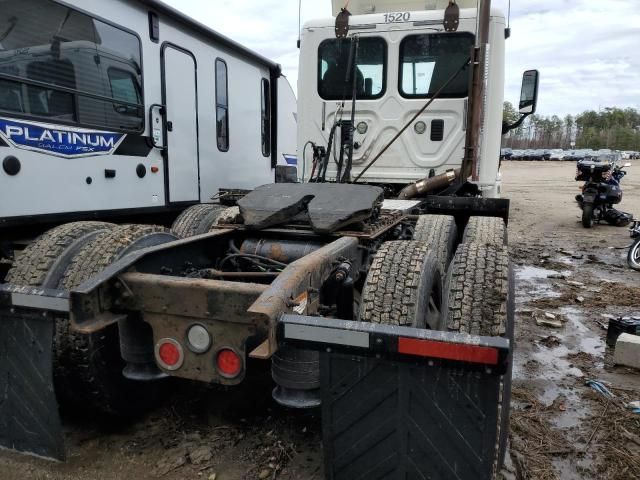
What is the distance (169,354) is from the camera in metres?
2.25

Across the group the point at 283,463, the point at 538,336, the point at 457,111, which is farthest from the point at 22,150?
the point at 538,336

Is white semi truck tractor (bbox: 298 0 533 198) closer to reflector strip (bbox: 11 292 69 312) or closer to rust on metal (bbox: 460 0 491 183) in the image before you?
rust on metal (bbox: 460 0 491 183)

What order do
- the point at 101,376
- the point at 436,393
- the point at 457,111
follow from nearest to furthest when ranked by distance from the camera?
the point at 436,393 < the point at 101,376 < the point at 457,111

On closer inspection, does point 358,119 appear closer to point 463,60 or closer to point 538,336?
point 463,60

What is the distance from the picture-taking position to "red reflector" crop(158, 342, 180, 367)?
224cm

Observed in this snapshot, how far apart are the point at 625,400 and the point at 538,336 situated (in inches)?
52.6

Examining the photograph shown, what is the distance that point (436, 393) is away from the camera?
1978mm

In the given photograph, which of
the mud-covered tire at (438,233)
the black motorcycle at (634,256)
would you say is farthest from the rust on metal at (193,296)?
the black motorcycle at (634,256)

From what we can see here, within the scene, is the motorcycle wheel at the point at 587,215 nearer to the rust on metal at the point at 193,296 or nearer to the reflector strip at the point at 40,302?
the rust on metal at the point at 193,296

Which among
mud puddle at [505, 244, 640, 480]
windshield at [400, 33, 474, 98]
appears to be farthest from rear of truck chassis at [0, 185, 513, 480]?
windshield at [400, 33, 474, 98]

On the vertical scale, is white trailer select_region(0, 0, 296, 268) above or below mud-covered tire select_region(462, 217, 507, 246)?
above

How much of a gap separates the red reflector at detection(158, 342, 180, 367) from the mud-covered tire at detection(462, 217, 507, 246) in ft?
7.91

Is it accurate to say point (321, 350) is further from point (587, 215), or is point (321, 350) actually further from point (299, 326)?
point (587, 215)

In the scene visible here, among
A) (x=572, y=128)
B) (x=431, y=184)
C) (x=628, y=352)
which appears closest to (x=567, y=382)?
(x=628, y=352)
